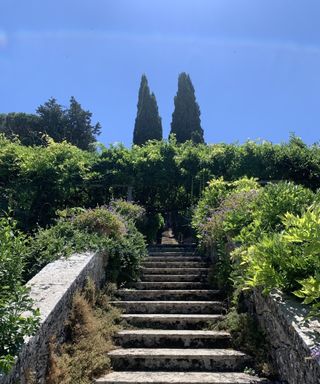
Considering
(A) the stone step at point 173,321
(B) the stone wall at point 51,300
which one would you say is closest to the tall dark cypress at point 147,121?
(B) the stone wall at point 51,300

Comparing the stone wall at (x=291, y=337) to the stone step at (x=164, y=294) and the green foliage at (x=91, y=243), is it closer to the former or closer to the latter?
the stone step at (x=164, y=294)

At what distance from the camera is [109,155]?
527 inches

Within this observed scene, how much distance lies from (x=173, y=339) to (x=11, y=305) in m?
2.48

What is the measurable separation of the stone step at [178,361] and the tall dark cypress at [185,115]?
23.1m

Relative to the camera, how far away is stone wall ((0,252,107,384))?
3.20 m

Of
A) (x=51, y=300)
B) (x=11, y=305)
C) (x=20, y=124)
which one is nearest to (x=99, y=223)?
(x=51, y=300)

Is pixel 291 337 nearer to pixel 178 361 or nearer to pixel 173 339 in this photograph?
pixel 178 361

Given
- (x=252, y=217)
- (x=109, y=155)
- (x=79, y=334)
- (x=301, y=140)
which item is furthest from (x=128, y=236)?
(x=301, y=140)

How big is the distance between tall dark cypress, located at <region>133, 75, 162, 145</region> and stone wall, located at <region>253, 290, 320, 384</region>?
23.5 meters

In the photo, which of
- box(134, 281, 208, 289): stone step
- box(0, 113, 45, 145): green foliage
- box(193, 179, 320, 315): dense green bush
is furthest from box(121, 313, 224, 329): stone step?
box(0, 113, 45, 145): green foliage

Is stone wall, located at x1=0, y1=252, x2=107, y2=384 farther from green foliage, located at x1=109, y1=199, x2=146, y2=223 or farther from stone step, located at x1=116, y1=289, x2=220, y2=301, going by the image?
green foliage, located at x1=109, y1=199, x2=146, y2=223

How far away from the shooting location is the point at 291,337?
11.3ft

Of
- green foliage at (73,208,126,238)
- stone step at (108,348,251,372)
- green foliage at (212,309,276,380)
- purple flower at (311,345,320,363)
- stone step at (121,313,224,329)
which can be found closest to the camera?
purple flower at (311,345,320,363)

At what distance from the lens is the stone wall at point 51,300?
320 centimetres
